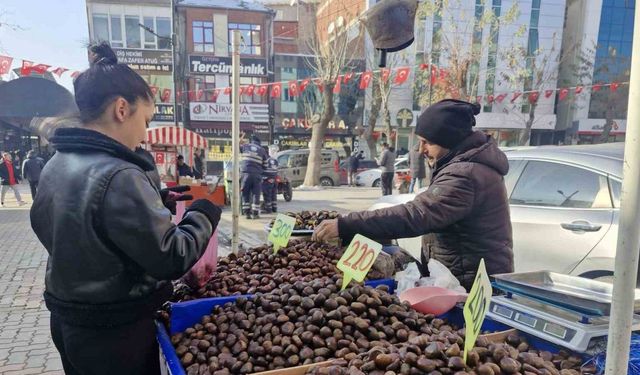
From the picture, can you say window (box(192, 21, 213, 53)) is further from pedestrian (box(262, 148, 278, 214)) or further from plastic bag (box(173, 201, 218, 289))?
plastic bag (box(173, 201, 218, 289))

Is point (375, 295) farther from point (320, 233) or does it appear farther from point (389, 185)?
point (389, 185)

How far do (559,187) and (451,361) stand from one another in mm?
3043

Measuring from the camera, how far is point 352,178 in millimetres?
19500

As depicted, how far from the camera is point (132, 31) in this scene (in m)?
25.7

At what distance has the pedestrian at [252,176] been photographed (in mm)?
8773

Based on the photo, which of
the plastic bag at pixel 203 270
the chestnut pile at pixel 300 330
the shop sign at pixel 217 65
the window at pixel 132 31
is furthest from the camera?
the window at pixel 132 31

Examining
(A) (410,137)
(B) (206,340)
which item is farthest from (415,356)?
(A) (410,137)

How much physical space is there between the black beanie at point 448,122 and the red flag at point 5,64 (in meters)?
12.0

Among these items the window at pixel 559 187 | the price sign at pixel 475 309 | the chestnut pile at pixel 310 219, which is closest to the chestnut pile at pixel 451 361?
the price sign at pixel 475 309

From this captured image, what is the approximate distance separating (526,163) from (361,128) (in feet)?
74.6

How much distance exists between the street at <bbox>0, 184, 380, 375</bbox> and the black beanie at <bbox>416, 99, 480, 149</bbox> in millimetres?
3234

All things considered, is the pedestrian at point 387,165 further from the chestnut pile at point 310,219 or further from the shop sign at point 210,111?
the shop sign at point 210,111

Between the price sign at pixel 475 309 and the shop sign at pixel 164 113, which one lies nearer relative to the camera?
the price sign at pixel 475 309

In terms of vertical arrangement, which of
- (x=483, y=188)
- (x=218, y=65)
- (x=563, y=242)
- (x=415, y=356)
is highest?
(x=218, y=65)
